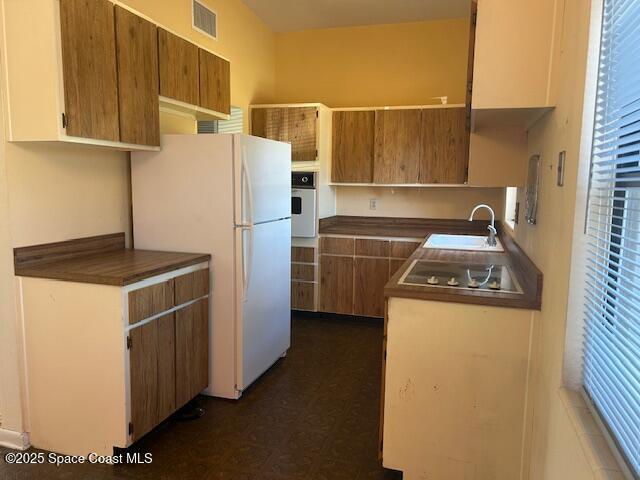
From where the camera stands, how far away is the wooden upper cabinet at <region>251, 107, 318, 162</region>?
4457 millimetres

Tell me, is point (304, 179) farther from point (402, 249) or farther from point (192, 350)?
point (192, 350)

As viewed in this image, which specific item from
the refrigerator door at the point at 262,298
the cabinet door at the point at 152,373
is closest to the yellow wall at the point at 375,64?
the refrigerator door at the point at 262,298

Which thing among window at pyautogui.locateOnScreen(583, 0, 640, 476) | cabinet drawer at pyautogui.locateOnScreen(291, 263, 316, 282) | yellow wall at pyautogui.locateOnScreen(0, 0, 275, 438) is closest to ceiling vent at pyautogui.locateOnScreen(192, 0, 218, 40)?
yellow wall at pyautogui.locateOnScreen(0, 0, 275, 438)

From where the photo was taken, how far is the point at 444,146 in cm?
434

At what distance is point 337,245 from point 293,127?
4.06 ft

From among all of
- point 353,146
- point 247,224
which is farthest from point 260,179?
point 353,146

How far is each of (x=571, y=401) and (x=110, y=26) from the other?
249cm

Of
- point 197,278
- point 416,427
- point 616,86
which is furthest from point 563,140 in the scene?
point 197,278

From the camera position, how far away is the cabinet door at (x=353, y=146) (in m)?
4.58

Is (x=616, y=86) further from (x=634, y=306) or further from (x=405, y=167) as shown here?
(x=405, y=167)

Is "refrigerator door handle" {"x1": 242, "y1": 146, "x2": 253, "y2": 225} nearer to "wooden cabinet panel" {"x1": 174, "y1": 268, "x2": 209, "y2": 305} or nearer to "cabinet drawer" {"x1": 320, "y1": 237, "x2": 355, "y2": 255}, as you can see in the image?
"wooden cabinet panel" {"x1": 174, "y1": 268, "x2": 209, "y2": 305}

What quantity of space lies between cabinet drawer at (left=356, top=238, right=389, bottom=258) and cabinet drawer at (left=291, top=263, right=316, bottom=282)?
492 mm

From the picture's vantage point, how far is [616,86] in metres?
1.18

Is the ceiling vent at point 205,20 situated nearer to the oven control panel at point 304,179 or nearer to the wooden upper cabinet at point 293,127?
the wooden upper cabinet at point 293,127
